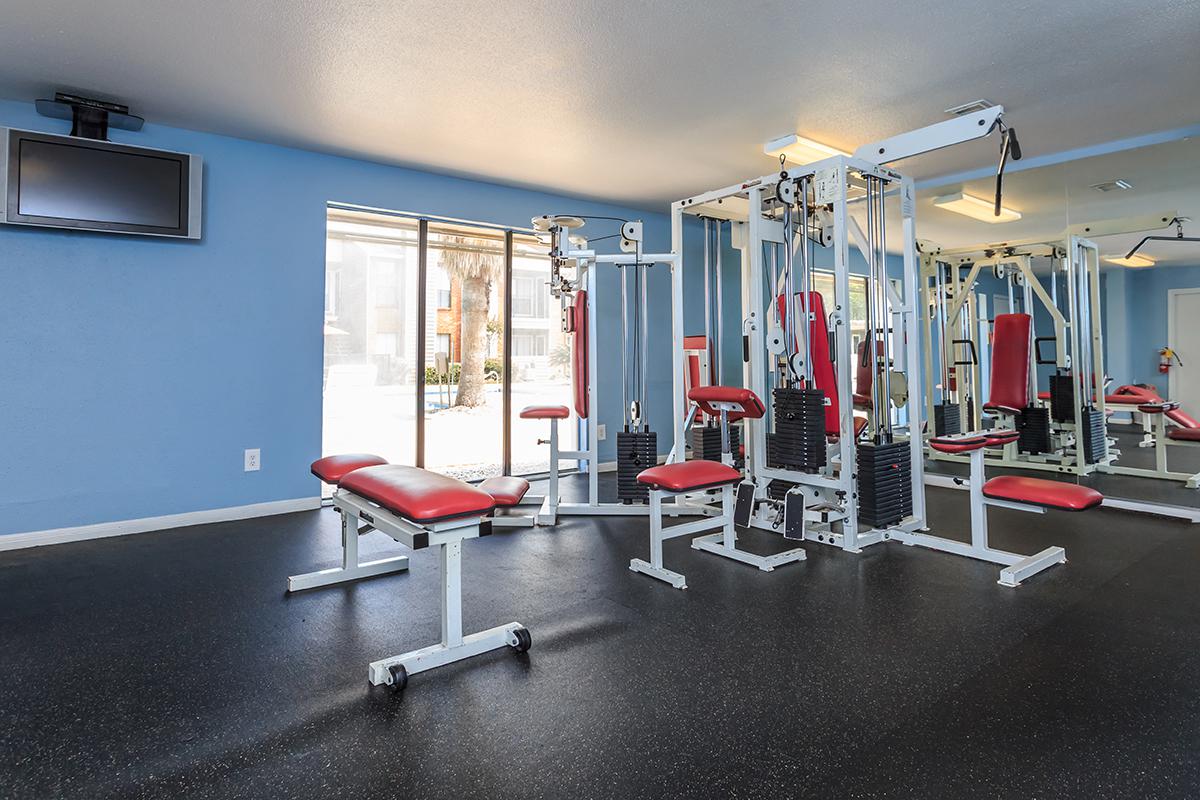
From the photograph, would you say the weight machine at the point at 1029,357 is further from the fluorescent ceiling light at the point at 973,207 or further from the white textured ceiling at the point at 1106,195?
the fluorescent ceiling light at the point at 973,207

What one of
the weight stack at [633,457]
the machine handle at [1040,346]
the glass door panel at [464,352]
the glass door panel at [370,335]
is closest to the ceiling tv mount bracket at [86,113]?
the glass door panel at [370,335]

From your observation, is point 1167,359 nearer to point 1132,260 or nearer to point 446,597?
point 1132,260

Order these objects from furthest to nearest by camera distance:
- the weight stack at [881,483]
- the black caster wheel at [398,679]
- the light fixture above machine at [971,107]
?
the light fixture above machine at [971,107] → the weight stack at [881,483] → the black caster wheel at [398,679]

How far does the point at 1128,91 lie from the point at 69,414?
18.0 feet

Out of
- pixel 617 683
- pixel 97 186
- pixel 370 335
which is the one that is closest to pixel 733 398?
pixel 617 683

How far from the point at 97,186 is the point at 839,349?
3718 mm

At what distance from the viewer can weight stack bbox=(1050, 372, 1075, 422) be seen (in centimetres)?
415

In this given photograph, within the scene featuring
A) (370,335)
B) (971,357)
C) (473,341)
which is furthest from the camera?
(971,357)

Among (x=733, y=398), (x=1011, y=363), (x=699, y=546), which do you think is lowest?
(x=699, y=546)

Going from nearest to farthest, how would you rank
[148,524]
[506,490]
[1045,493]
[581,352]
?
[1045,493]
[506,490]
[148,524]
[581,352]

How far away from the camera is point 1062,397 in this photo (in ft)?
13.9

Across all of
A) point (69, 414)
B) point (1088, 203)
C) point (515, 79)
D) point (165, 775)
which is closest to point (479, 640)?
point (165, 775)

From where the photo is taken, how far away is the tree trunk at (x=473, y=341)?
461 cm

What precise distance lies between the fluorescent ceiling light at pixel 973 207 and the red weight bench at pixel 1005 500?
236 centimetres
